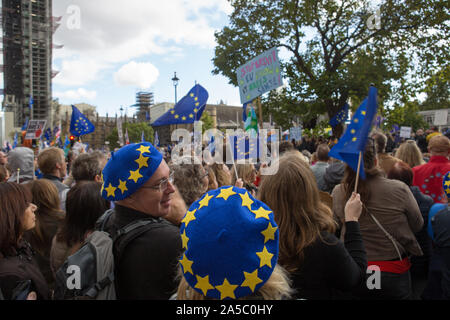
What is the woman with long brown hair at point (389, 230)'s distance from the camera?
279 cm

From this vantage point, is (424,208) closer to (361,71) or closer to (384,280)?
(384,280)

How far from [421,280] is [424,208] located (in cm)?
88

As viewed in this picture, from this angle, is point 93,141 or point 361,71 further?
point 93,141

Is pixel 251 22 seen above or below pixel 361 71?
above

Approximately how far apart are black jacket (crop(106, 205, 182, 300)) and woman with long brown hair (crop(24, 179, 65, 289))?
5.86 ft

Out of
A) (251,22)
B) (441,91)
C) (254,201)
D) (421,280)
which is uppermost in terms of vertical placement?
(441,91)

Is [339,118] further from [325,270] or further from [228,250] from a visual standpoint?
[228,250]

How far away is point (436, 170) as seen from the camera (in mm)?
4488

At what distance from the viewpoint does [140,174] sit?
2.02 meters

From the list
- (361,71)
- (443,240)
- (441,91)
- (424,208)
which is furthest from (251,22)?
(441,91)

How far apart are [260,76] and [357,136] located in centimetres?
400

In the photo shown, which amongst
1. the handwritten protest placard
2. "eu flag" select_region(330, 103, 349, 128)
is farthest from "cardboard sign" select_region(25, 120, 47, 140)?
"eu flag" select_region(330, 103, 349, 128)

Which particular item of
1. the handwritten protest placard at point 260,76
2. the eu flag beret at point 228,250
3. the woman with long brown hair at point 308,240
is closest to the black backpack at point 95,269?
the eu flag beret at point 228,250

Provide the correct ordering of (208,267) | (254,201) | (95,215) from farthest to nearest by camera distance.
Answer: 1. (95,215)
2. (254,201)
3. (208,267)
